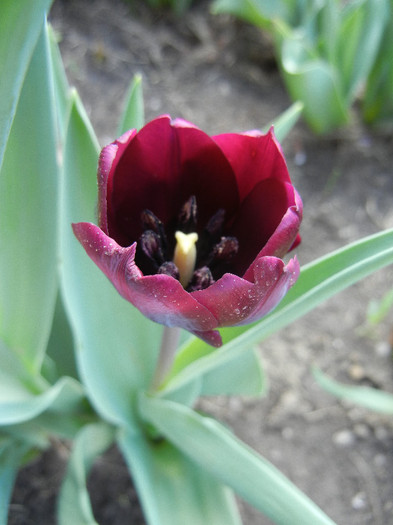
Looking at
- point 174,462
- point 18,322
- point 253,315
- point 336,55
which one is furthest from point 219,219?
point 336,55

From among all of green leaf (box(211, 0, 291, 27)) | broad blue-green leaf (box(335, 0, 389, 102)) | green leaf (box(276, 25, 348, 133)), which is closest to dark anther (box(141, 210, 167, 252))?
green leaf (box(276, 25, 348, 133))

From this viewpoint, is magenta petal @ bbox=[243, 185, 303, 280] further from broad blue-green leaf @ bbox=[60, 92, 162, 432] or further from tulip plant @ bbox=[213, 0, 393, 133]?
tulip plant @ bbox=[213, 0, 393, 133]

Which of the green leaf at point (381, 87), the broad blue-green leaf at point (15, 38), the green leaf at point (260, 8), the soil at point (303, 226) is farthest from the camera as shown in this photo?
the green leaf at point (260, 8)

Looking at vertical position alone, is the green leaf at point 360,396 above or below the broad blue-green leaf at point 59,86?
below

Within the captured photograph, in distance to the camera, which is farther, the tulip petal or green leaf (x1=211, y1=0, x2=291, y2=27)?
green leaf (x1=211, y1=0, x2=291, y2=27)

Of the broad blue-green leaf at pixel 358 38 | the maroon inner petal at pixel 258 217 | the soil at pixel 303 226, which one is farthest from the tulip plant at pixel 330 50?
the maroon inner petal at pixel 258 217

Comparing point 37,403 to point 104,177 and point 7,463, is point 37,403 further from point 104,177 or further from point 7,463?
point 104,177

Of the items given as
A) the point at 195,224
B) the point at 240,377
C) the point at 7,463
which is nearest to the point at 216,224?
the point at 195,224

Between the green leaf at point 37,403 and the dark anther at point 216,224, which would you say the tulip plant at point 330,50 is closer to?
the dark anther at point 216,224
